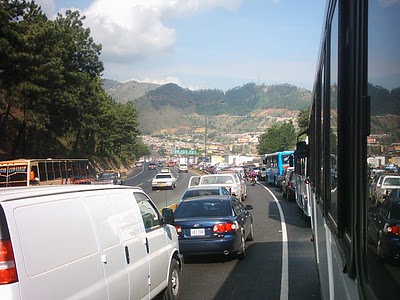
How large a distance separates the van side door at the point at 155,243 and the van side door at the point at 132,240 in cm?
23

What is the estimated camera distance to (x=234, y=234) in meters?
10.9

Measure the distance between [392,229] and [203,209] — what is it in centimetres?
984

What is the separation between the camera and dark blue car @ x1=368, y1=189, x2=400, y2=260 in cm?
181

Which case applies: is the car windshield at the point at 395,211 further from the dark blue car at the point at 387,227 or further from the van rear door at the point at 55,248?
the van rear door at the point at 55,248

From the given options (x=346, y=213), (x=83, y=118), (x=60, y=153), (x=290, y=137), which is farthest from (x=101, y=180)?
(x=290, y=137)

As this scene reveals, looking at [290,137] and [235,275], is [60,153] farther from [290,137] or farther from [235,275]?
[290,137]

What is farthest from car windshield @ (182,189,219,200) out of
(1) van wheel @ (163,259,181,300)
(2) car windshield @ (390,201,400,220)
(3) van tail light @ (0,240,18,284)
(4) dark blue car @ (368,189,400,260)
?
(2) car windshield @ (390,201,400,220)

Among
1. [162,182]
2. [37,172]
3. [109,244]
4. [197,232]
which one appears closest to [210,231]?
[197,232]

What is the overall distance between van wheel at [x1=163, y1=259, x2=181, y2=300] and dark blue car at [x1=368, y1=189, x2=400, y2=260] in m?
5.74

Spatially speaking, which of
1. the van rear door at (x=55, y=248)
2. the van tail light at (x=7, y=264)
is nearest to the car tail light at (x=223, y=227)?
the van rear door at (x=55, y=248)

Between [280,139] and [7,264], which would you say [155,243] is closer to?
[7,264]

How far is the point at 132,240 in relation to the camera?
6.03 metres

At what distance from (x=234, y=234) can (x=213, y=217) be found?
23.8 inches

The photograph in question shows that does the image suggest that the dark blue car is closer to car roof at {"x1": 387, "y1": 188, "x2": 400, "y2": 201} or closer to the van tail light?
car roof at {"x1": 387, "y1": 188, "x2": 400, "y2": 201}
